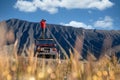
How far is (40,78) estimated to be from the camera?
158 inches

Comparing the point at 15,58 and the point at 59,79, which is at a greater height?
the point at 15,58

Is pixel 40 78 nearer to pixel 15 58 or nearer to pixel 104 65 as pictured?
pixel 15 58

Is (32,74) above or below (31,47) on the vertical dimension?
below

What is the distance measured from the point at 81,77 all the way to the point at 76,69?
12cm

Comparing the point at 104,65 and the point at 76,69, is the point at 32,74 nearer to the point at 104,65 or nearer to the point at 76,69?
A: the point at 76,69

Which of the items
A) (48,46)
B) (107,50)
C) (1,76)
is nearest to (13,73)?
(1,76)

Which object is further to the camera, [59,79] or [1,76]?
[59,79]

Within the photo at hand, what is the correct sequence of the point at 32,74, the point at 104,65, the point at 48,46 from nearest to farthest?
the point at 32,74, the point at 104,65, the point at 48,46

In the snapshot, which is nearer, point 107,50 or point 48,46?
point 107,50

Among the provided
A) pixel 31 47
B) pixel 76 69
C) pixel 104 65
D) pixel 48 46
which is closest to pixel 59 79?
pixel 76 69

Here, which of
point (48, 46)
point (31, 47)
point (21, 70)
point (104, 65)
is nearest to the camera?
point (21, 70)

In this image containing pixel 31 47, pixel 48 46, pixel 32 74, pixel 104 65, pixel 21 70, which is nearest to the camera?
pixel 32 74

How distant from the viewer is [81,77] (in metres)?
3.99

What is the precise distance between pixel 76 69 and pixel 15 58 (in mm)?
858
